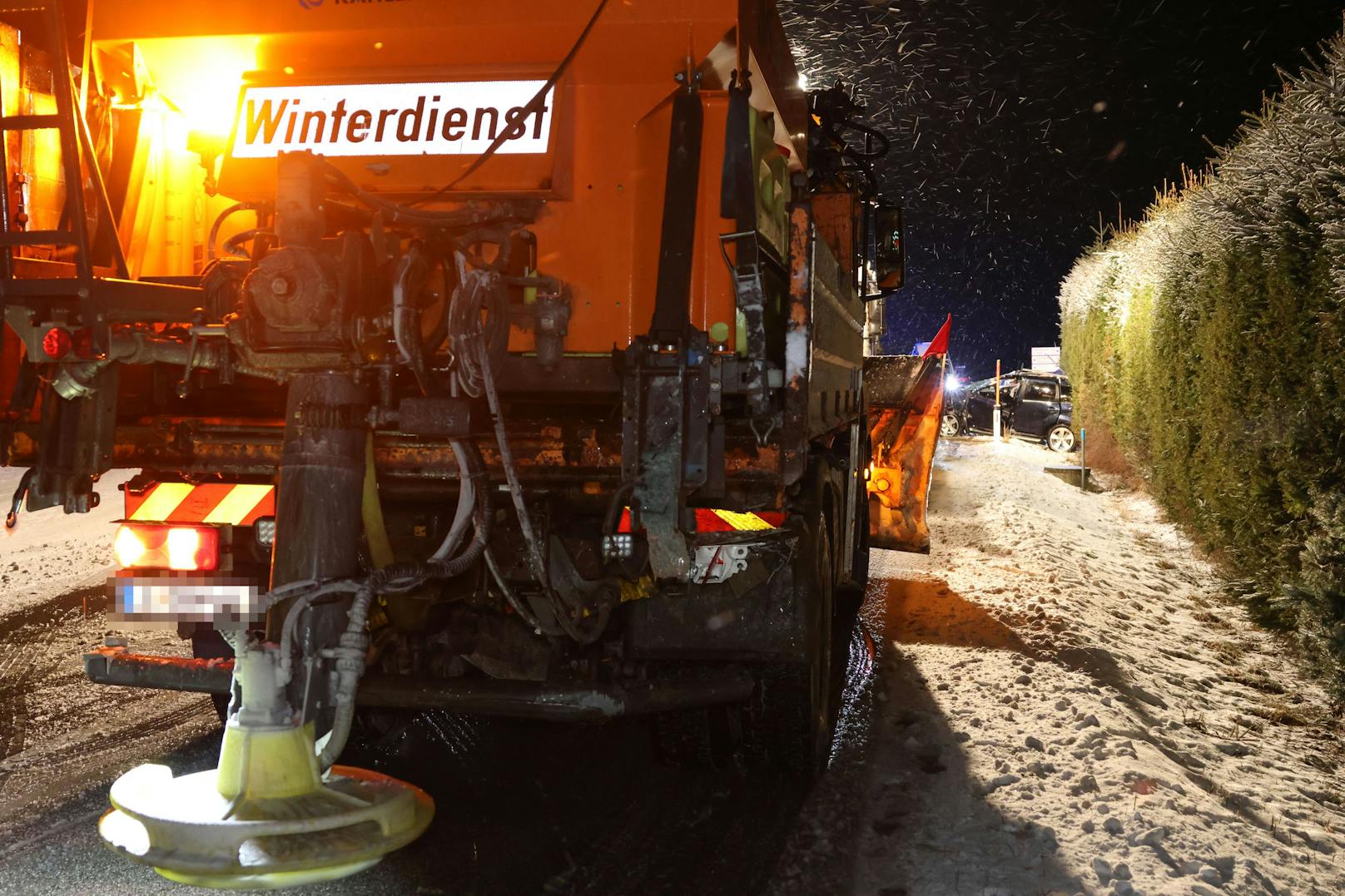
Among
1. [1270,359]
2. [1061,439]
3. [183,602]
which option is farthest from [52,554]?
[1061,439]

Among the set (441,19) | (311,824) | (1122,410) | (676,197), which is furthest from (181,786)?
(1122,410)

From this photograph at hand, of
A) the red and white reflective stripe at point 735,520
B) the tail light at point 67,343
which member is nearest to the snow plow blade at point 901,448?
the red and white reflective stripe at point 735,520

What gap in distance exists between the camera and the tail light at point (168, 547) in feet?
11.7

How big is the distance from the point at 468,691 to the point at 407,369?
109cm

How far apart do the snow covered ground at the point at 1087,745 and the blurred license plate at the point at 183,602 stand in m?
2.02

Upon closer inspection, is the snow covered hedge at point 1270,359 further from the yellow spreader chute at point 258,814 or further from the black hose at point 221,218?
the black hose at point 221,218

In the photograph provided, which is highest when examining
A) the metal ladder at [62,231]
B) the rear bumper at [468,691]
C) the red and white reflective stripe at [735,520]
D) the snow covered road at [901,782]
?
the metal ladder at [62,231]

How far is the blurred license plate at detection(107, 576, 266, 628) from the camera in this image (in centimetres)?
295

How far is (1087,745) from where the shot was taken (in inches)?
173

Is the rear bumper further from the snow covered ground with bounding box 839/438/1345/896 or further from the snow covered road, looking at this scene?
the snow covered ground with bounding box 839/438/1345/896

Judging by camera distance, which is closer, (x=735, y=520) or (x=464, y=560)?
(x=464, y=560)

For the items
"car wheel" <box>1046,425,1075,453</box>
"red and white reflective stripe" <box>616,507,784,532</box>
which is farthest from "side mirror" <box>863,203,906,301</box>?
"car wheel" <box>1046,425,1075,453</box>

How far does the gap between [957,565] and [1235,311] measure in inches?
120

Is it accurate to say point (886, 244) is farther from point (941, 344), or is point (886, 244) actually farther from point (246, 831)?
point (246, 831)
